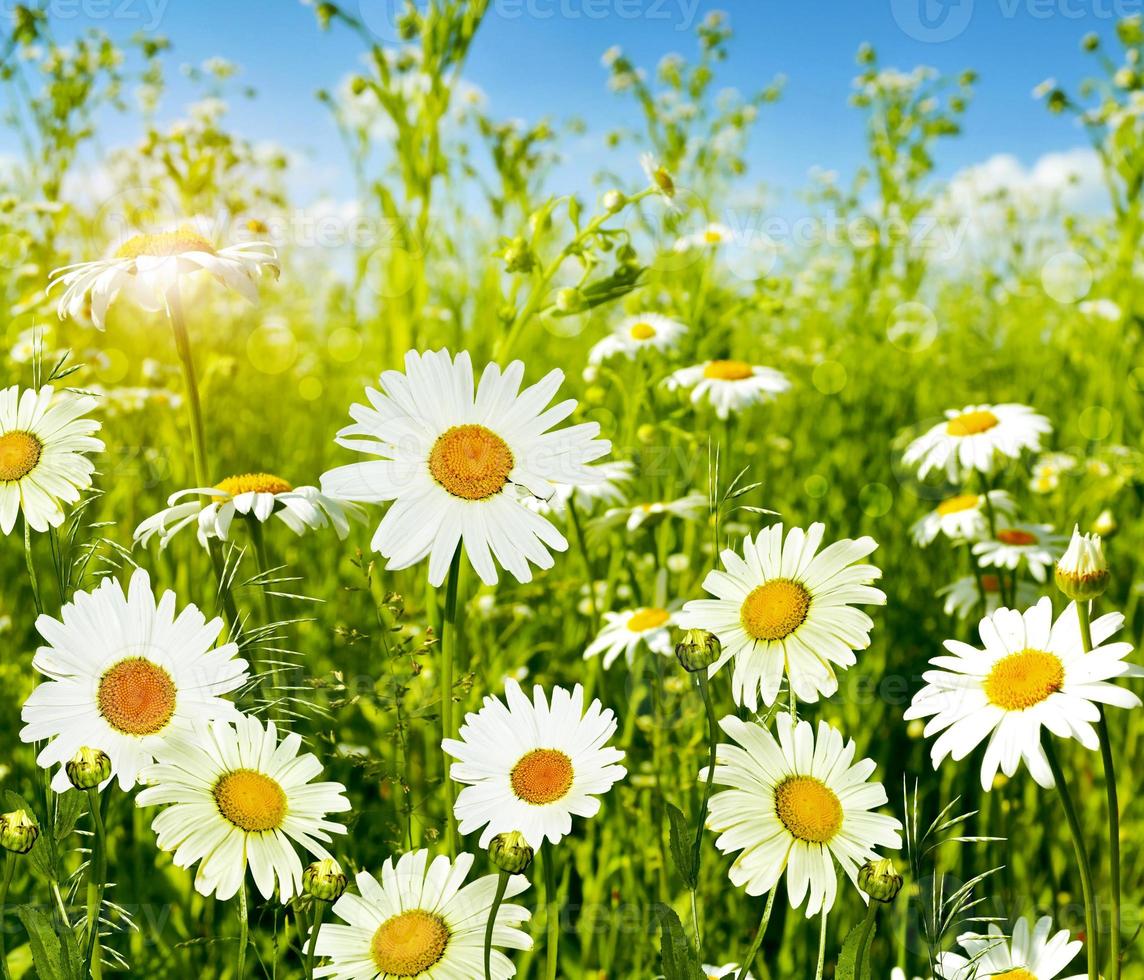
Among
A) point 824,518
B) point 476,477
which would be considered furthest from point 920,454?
point 476,477

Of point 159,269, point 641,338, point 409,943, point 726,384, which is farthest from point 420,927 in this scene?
point 641,338

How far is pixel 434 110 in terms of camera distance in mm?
1725

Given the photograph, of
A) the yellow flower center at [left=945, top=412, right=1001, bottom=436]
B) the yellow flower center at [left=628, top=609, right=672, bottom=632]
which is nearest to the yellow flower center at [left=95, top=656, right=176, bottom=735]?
the yellow flower center at [left=628, top=609, right=672, bottom=632]

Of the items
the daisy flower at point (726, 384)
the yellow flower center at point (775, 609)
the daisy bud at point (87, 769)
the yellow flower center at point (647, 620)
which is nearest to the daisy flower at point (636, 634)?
the yellow flower center at point (647, 620)

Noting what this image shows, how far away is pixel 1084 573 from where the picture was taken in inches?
31.4

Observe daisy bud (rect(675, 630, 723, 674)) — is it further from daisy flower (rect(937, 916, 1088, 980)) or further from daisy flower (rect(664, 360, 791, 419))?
daisy flower (rect(664, 360, 791, 419))

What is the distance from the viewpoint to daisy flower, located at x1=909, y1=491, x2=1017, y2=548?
1822 millimetres

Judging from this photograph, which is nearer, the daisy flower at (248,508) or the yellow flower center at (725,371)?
the daisy flower at (248,508)

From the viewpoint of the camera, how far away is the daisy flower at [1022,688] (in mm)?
762

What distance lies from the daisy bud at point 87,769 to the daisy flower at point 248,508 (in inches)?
12.1

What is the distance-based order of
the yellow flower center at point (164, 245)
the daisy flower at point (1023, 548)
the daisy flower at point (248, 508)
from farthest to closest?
the daisy flower at point (1023, 548), the yellow flower center at point (164, 245), the daisy flower at point (248, 508)

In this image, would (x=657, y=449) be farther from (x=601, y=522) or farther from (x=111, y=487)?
(x=111, y=487)

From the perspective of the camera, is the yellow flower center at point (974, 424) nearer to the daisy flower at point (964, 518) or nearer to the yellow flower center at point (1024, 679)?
the daisy flower at point (964, 518)

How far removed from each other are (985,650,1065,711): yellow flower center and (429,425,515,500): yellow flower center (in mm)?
486
